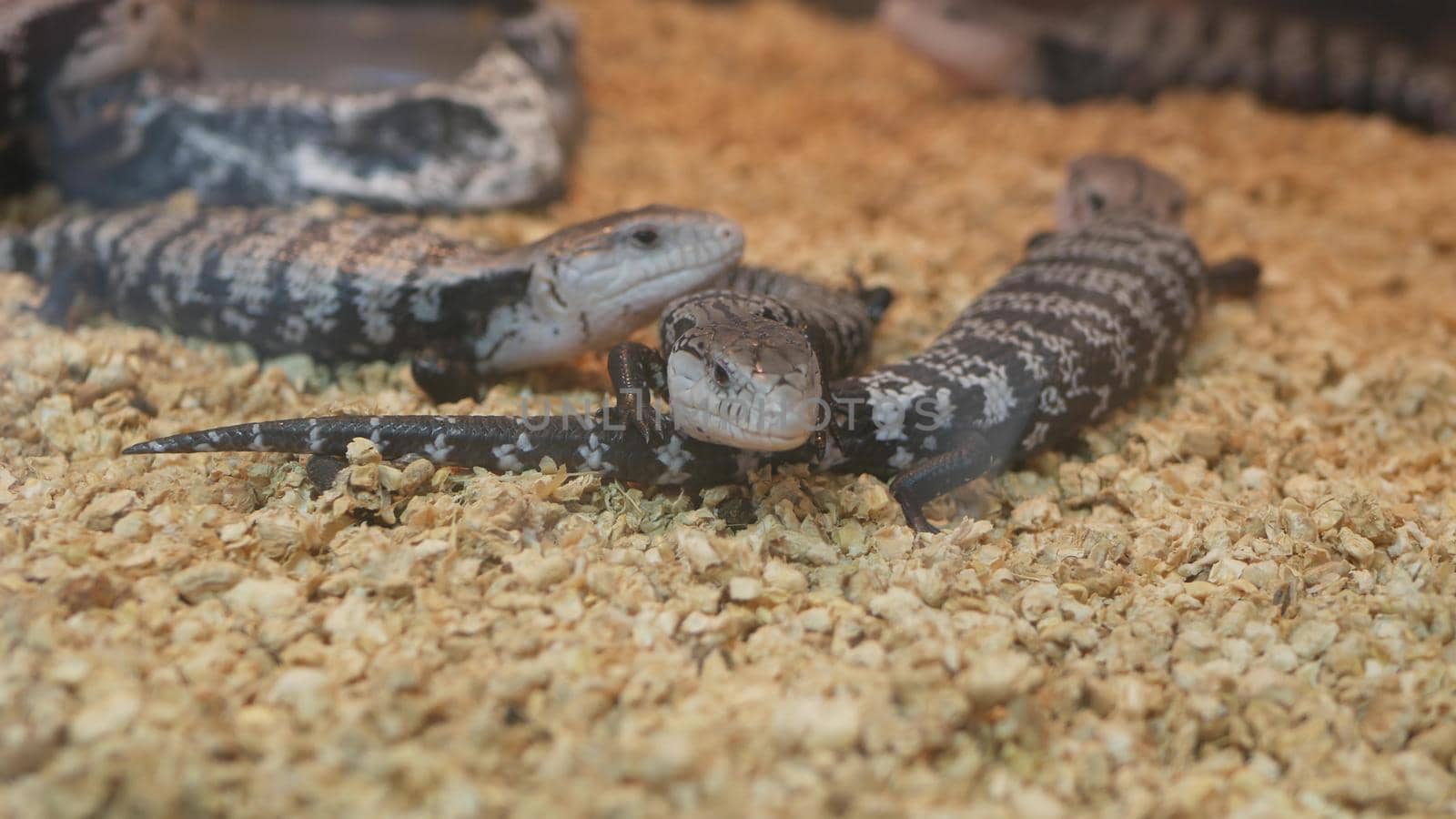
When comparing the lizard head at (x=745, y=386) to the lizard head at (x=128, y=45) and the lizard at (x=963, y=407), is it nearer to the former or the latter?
the lizard at (x=963, y=407)

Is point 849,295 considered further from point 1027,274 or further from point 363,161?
point 363,161

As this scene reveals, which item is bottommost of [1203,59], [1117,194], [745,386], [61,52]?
[745,386]

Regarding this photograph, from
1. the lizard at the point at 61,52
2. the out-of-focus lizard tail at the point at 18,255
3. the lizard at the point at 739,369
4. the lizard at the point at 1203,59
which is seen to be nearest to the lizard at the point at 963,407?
the lizard at the point at 739,369

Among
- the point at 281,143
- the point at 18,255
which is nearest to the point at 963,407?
the point at 281,143

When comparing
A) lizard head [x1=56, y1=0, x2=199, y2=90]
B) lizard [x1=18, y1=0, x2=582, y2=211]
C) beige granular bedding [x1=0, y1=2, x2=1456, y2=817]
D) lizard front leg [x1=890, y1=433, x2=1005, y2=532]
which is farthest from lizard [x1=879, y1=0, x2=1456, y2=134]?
lizard head [x1=56, y1=0, x2=199, y2=90]

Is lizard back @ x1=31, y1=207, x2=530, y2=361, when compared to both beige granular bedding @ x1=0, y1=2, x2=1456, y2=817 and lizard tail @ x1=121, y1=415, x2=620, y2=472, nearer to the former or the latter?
beige granular bedding @ x1=0, y1=2, x2=1456, y2=817

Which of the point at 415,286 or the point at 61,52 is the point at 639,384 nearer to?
the point at 415,286
